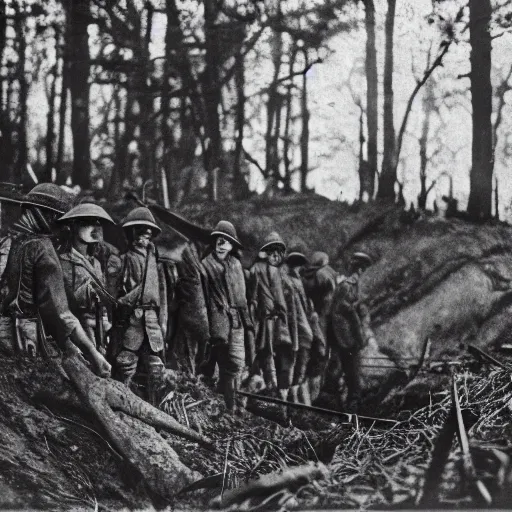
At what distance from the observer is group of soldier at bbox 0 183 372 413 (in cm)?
646

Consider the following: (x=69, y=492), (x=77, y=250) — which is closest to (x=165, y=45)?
(x=77, y=250)

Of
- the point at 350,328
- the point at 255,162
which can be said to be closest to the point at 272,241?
the point at 255,162

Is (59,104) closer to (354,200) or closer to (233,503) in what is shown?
(354,200)

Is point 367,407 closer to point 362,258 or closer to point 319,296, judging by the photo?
point 319,296

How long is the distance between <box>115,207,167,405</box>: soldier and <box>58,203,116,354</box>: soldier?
0.17 metres

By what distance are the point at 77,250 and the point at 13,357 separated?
106cm

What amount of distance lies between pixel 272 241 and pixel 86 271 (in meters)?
1.77

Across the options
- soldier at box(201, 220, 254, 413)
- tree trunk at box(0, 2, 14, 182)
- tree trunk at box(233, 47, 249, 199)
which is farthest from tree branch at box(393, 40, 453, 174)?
tree trunk at box(0, 2, 14, 182)

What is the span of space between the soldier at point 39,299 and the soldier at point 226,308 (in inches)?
40.0

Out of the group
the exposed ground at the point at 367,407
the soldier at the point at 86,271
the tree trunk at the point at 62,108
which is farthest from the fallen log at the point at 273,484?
the tree trunk at the point at 62,108

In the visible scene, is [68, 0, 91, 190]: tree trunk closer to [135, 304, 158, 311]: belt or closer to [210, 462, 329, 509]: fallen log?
[135, 304, 158, 311]: belt

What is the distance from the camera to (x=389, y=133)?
765 cm

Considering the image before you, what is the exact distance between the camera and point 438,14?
25.7 feet

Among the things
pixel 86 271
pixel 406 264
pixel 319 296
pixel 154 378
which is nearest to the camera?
pixel 154 378
